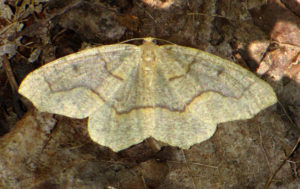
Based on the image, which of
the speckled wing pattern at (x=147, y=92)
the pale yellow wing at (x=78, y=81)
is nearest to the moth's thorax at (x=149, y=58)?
the speckled wing pattern at (x=147, y=92)

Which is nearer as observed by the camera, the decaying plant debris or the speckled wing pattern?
the speckled wing pattern

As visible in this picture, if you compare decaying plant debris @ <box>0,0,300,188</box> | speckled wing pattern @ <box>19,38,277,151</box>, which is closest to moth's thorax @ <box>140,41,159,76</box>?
speckled wing pattern @ <box>19,38,277,151</box>

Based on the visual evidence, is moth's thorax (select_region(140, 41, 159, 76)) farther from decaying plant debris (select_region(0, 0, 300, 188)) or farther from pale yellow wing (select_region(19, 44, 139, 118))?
decaying plant debris (select_region(0, 0, 300, 188))

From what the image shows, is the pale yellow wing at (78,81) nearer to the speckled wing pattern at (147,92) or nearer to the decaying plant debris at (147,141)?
the speckled wing pattern at (147,92)

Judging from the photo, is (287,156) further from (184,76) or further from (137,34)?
(137,34)

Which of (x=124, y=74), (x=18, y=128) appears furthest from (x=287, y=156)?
(x=18, y=128)

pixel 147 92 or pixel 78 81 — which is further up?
pixel 78 81

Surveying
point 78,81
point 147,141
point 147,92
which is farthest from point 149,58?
point 147,141

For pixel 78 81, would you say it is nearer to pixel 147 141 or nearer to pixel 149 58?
pixel 149 58

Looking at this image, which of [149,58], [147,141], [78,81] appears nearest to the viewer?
[78,81]
